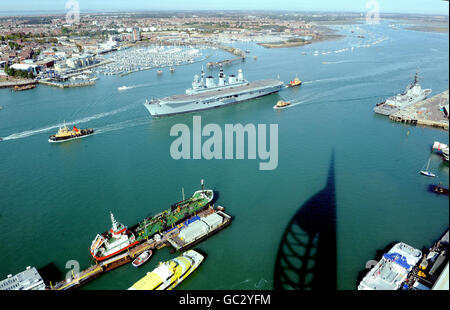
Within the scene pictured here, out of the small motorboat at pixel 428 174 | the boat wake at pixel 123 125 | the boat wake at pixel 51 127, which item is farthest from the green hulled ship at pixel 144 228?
the boat wake at pixel 51 127

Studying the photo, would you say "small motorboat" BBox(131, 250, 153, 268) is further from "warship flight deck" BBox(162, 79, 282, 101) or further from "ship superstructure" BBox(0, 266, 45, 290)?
"warship flight deck" BBox(162, 79, 282, 101)

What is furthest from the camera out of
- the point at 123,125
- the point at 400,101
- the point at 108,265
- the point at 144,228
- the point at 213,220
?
the point at 400,101

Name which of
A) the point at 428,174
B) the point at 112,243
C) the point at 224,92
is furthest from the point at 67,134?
the point at 428,174

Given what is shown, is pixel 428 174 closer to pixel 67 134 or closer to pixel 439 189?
pixel 439 189
